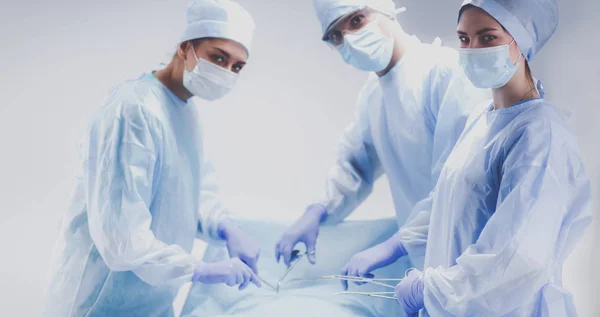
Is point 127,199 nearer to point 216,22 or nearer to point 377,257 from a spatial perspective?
point 216,22

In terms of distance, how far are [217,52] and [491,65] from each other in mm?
889

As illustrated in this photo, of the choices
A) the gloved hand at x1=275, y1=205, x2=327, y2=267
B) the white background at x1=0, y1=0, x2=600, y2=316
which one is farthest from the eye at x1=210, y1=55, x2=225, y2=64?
the white background at x1=0, y1=0, x2=600, y2=316


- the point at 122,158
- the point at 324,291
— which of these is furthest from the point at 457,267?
the point at 122,158

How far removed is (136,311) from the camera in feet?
6.57

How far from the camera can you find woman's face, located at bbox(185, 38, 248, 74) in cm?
206

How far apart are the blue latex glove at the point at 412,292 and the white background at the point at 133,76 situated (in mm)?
1328

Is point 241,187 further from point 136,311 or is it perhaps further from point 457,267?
point 457,267

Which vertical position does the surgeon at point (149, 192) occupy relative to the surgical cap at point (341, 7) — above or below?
below

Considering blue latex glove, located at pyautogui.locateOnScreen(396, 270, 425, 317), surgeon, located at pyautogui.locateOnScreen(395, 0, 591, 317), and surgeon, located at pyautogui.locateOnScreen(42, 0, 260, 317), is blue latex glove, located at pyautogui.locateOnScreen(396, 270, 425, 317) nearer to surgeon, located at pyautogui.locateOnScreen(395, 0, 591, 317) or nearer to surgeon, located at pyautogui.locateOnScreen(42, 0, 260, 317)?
surgeon, located at pyautogui.locateOnScreen(395, 0, 591, 317)

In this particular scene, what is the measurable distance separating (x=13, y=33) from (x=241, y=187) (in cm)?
126

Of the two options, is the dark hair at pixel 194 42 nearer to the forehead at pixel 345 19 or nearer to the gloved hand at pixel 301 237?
the forehead at pixel 345 19

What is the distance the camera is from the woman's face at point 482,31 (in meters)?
1.50

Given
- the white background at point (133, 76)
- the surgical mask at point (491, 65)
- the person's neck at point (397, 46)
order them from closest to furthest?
the surgical mask at point (491, 65)
the person's neck at point (397, 46)
the white background at point (133, 76)

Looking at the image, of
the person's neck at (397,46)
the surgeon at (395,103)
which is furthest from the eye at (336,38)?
the person's neck at (397,46)
